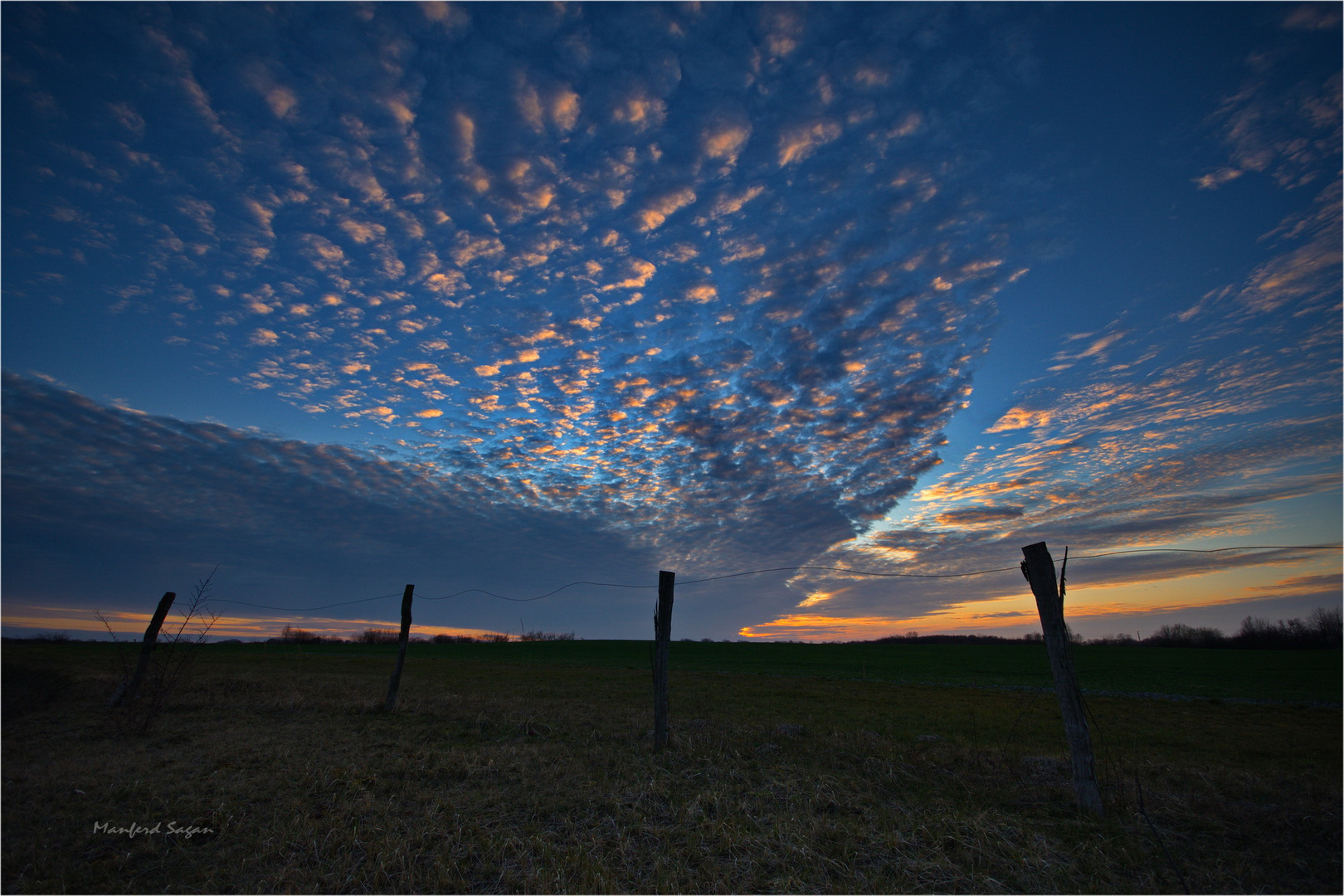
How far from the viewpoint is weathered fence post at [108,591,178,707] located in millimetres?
15234

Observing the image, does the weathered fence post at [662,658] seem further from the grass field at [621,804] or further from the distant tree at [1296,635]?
the distant tree at [1296,635]

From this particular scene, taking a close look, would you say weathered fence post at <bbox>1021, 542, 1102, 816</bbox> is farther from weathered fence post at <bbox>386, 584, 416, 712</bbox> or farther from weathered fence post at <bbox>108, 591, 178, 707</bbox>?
weathered fence post at <bbox>108, 591, 178, 707</bbox>

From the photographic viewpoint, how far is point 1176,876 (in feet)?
18.9

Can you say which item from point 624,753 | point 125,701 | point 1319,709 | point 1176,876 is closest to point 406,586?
point 125,701

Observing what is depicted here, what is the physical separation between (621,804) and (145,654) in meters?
17.0

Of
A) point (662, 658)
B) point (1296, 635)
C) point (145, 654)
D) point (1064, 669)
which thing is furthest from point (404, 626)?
point (1296, 635)

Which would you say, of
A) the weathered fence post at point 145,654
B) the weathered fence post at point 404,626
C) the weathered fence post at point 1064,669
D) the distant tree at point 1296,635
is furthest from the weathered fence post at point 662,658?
the distant tree at point 1296,635
